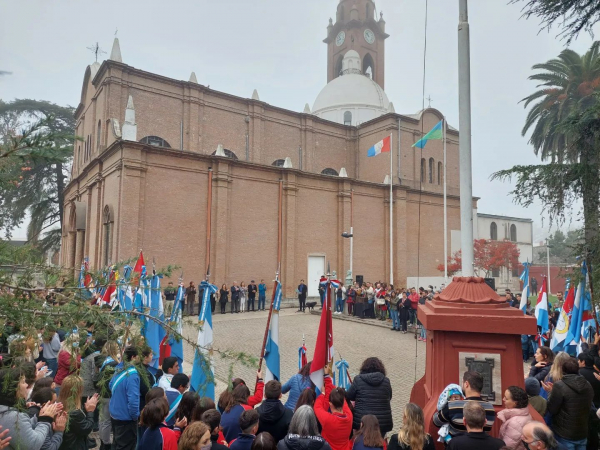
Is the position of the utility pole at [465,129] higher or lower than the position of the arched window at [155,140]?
lower

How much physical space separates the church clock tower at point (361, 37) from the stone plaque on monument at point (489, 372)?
46331 mm

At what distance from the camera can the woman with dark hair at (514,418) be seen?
389 centimetres

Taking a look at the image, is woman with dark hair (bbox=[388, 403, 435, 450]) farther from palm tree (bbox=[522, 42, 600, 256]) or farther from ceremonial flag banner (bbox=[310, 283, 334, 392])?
palm tree (bbox=[522, 42, 600, 256])

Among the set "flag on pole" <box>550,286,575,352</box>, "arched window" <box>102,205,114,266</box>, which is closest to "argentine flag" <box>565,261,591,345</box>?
"flag on pole" <box>550,286,575,352</box>

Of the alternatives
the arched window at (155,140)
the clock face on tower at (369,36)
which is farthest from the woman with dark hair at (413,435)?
the clock face on tower at (369,36)

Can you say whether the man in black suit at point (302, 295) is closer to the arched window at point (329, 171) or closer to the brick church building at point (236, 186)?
the brick church building at point (236, 186)

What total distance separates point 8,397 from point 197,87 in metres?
26.7

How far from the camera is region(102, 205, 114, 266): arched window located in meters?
22.1

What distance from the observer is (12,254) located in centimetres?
330

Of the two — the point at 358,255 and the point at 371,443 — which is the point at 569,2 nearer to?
the point at 371,443

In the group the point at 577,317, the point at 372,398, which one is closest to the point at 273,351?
the point at 372,398

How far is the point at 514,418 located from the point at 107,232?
22637 millimetres

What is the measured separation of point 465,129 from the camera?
597 cm

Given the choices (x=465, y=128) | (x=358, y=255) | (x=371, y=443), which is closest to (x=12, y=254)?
(x=371, y=443)
